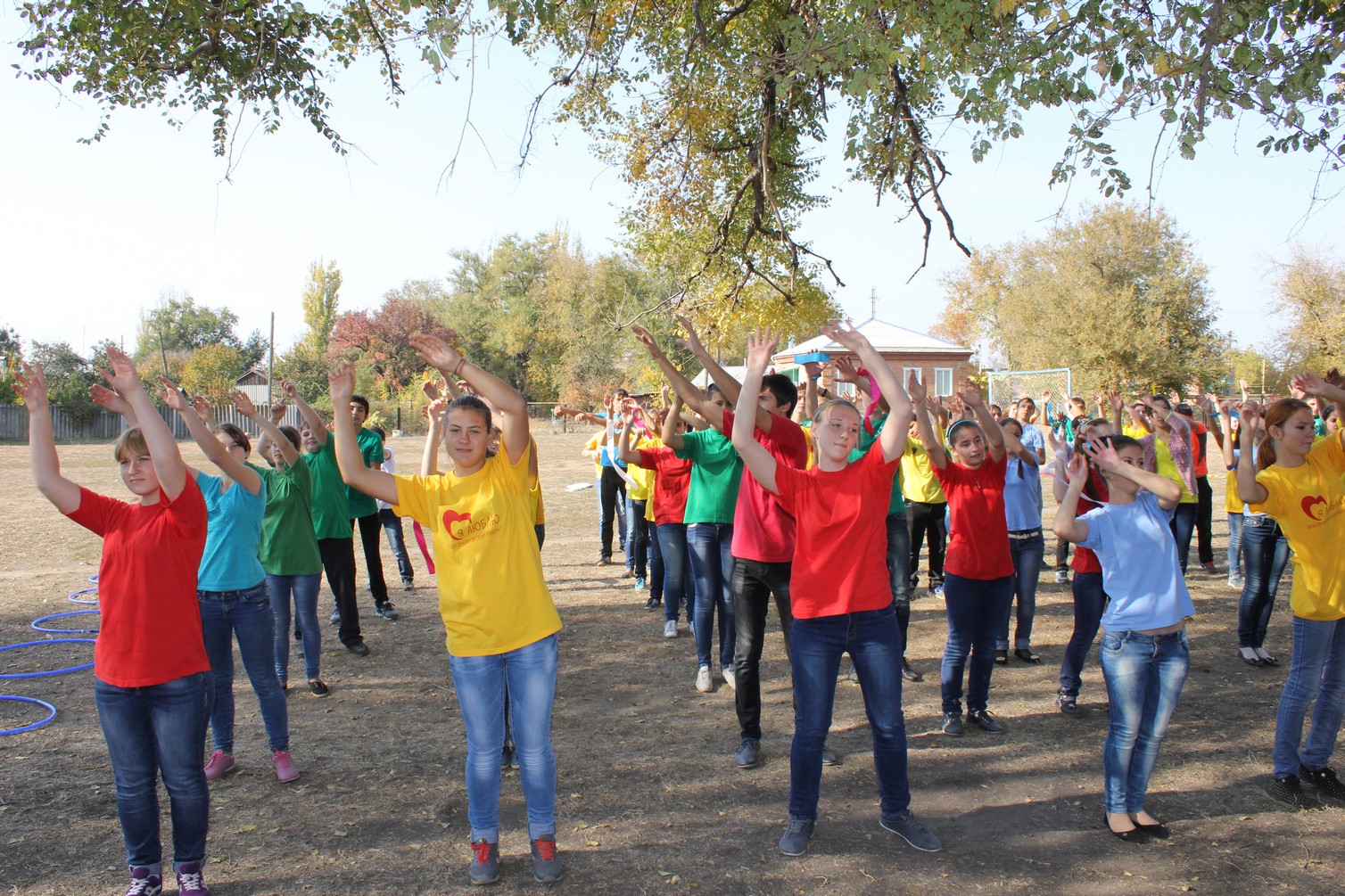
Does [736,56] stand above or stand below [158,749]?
above

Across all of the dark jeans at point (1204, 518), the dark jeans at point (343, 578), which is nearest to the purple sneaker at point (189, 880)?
the dark jeans at point (343, 578)

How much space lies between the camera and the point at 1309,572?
4402mm

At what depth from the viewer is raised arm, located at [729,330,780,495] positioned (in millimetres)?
3859

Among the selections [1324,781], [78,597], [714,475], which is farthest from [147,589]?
[78,597]

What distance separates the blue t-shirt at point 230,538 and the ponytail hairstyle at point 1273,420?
5269 millimetres

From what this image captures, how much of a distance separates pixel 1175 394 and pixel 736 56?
601 centimetres

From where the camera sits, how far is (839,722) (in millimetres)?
5883

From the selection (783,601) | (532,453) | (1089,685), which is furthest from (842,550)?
(1089,685)

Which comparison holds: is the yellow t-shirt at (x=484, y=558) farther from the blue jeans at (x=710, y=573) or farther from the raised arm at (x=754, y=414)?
the blue jeans at (x=710, y=573)

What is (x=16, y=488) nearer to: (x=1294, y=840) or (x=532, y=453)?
(x=532, y=453)

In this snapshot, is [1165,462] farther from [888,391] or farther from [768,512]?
[888,391]

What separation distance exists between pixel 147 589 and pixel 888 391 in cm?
310

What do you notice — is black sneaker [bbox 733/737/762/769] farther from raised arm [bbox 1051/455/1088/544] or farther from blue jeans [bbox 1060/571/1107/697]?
blue jeans [bbox 1060/571/1107/697]

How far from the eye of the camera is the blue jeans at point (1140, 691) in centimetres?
403
